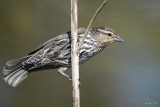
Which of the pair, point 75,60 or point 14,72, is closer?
point 75,60

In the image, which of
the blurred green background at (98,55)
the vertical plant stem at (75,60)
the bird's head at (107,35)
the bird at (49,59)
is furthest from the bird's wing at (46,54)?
the blurred green background at (98,55)

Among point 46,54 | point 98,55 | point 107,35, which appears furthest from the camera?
point 98,55

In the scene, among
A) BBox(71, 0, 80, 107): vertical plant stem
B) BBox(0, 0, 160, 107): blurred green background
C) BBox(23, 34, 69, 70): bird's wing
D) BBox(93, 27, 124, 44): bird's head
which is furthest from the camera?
BBox(0, 0, 160, 107): blurred green background

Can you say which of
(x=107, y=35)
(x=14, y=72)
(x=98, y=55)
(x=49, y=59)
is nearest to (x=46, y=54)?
(x=49, y=59)

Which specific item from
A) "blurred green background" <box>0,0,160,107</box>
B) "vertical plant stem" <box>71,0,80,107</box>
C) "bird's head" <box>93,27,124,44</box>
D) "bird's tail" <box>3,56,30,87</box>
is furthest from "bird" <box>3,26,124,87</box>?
"blurred green background" <box>0,0,160,107</box>

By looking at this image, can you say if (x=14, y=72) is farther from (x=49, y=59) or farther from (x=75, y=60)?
(x=75, y=60)

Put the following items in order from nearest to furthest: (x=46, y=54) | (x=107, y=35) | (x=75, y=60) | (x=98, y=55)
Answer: (x=75, y=60) < (x=46, y=54) < (x=107, y=35) < (x=98, y=55)

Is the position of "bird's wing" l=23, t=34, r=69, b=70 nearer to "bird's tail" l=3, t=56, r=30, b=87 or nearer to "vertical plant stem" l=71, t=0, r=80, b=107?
"bird's tail" l=3, t=56, r=30, b=87

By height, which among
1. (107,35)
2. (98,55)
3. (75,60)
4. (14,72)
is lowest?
(75,60)

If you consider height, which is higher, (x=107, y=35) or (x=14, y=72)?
(x=107, y=35)

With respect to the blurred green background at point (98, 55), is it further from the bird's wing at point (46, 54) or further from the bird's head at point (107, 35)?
the bird's wing at point (46, 54)
